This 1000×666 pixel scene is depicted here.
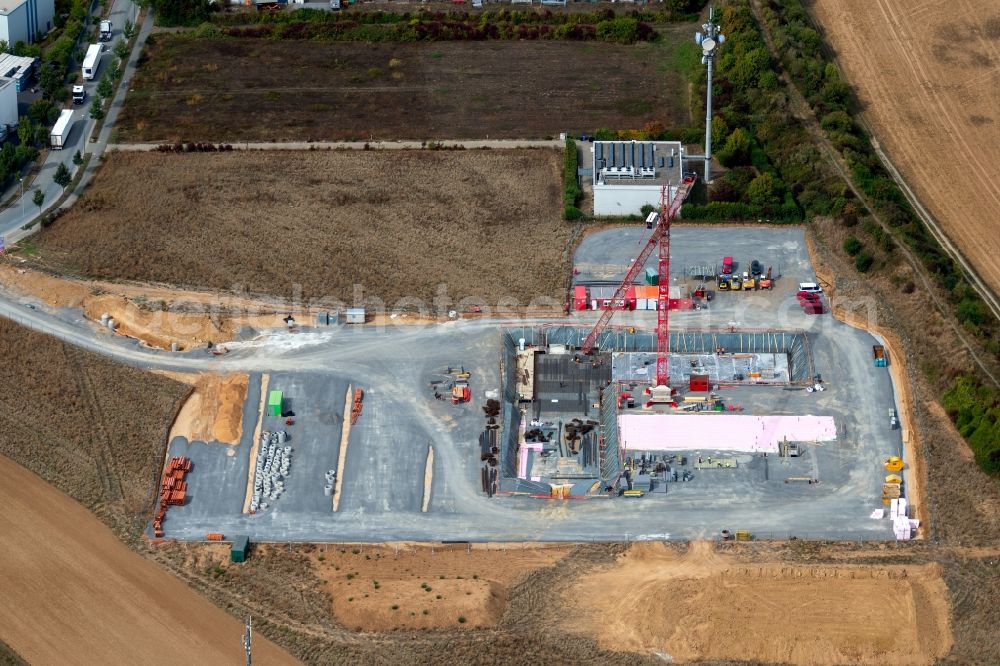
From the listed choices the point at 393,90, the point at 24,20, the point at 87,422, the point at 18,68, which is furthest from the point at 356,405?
the point at 24,20

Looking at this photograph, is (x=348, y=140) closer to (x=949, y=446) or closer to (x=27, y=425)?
(x=27, y=425)

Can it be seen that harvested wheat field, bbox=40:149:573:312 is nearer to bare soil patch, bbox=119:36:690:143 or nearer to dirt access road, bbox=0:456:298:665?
bare soil patch, bbox=119:36:690:143

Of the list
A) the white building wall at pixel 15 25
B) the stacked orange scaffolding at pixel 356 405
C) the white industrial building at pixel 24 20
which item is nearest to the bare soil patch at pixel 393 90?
the white industrial building at pixel 24 20

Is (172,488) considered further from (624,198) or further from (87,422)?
(624,198)

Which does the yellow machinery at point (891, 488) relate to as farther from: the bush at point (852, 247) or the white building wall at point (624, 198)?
the white building wall at point (624, 198)

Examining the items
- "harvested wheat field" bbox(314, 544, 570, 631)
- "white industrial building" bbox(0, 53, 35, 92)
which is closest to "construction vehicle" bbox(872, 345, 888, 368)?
"harvested wheat field" bbox(314, 544, 570, 631)

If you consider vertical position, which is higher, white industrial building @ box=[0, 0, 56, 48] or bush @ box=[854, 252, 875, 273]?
white industrial building @ box=[0, 0, 56, 48]

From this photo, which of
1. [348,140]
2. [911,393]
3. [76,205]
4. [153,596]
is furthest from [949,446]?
[76,205]
